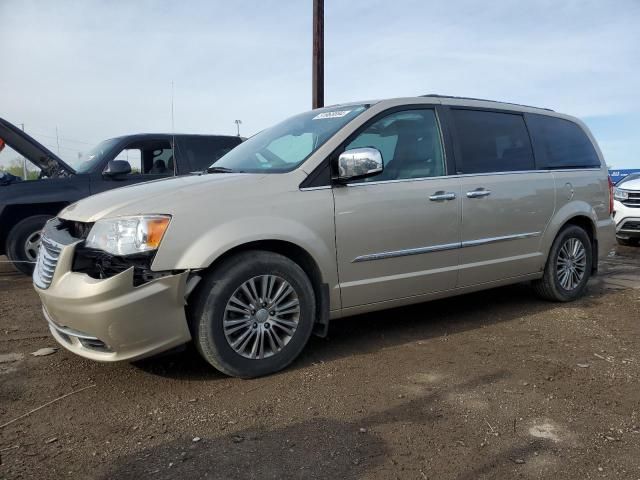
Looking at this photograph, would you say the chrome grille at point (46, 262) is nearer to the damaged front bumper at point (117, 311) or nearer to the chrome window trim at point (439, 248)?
the damaged front bumper at point (117, 311)

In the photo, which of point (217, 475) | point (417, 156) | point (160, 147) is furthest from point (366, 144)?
point (160, 147)

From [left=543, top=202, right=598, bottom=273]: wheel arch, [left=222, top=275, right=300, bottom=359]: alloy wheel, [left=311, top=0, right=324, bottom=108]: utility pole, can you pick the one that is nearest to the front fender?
[left=222, top=275, right=300, bottom=359]: alloy wheel

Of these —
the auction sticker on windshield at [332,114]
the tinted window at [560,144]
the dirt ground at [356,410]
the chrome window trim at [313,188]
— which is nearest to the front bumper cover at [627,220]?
the tinted window at [560,144]

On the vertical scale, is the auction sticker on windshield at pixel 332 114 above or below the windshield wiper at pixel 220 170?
above

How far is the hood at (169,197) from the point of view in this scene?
10.3 feet

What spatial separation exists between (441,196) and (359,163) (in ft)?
2.88

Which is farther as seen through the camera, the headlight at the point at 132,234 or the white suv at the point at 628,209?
the white suv at the point at 628,209

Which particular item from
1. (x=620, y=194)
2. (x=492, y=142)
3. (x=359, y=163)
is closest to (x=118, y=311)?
(x=359, y=163)

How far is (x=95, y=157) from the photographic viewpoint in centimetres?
715

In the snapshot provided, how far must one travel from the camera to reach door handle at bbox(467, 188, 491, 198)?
4.32 metres

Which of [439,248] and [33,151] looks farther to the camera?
[33,151]

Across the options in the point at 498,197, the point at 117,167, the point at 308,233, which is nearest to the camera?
the point at 308,233

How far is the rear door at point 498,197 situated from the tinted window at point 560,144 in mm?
156

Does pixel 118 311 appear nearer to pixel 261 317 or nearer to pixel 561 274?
pixel 261 317
